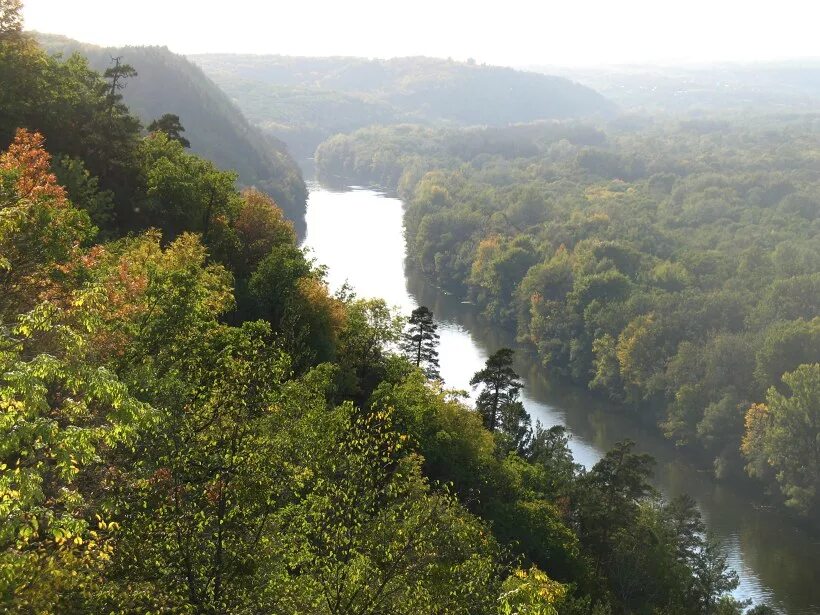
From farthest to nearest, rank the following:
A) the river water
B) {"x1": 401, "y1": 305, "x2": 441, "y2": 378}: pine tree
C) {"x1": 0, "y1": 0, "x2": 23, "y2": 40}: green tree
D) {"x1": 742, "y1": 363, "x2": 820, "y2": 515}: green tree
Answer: {"x1": 742, "y1": 363, "x2": 820, "y2": 515}: green tree
{"x1": 401, "y1": 305, "x2": 441, "y2": 378}: pine tree
the river water
{"x1": 0, "y1": 0, "x2": 23, "y2": 40}: green tree

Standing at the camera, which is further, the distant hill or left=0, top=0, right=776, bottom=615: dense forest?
the distant hill

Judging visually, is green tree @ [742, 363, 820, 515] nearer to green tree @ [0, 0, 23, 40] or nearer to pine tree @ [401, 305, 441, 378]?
pine tree @ [401, 305, 441, 378]

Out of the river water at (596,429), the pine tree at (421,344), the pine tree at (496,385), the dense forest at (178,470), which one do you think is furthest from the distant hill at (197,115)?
the dense forest at (178,470)

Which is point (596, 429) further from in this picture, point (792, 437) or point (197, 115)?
point (197, 115)

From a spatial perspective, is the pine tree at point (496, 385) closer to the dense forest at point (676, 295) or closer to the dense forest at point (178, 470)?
the dense forest at point (178, 470)

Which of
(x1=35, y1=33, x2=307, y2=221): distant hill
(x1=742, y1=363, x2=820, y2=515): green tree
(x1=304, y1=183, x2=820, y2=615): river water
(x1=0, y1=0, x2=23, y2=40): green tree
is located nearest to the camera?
(x1=0, y1=0, x2=23, y2=40): green tree

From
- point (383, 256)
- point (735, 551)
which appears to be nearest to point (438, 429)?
point (735, 551)

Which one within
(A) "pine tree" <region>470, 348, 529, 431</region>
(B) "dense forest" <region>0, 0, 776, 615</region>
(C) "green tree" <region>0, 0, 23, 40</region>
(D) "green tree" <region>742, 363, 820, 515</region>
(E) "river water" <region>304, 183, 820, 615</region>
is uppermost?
(C) "green tree" <region>0, 0, 23, 40</region>

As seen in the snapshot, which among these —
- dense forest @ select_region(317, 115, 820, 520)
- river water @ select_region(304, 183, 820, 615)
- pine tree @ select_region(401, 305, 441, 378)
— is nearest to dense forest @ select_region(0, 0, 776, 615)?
pine tree @ select_region(401, 305, 441, 378)

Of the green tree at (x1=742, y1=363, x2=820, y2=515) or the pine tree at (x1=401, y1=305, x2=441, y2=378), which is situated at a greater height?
the pine tree at (x1=401, y1=305, x2=441, y2=378)
